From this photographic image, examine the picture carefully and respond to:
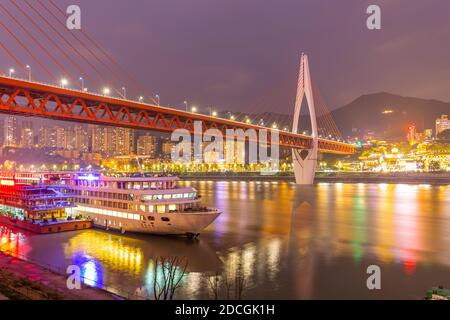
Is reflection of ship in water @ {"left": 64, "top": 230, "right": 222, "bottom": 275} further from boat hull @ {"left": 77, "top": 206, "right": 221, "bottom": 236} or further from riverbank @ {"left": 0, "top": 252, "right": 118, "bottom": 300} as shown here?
riverbank @ {"left": 0, "top": 252, "right": 118, "bottom": 300}

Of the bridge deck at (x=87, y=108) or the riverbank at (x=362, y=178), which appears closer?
the bridge deck at (x=87, y=108)

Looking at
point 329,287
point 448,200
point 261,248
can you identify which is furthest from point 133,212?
point 448,200

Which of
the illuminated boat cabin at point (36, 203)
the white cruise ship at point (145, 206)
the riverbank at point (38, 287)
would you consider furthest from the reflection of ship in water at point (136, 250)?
the illuminated boat cabin at point (36, 203)

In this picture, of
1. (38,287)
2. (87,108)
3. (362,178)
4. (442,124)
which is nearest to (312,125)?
(362,178)

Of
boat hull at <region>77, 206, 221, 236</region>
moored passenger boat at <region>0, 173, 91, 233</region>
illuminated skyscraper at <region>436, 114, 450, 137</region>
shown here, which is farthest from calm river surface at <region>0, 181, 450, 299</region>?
illuminated skyscraper at <region>436, 114, 450, 137</region>

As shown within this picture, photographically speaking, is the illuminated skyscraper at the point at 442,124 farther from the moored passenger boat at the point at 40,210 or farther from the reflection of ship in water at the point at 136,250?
the reflection of ship in water at the point at 136,250
